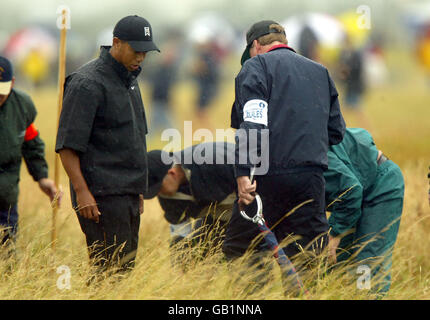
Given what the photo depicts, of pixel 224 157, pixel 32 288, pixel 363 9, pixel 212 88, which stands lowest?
pixel 212 88

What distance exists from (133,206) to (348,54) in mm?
13429

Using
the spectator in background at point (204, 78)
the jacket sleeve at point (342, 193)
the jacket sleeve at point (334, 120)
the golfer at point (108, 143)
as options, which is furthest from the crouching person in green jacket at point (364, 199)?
the spectator in background at point (204, 78)

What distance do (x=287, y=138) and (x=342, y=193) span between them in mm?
665

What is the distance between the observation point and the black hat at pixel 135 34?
4508 millimetres

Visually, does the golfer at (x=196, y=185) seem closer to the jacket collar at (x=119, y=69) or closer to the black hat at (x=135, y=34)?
the jacket collar at (x=119, y=69)

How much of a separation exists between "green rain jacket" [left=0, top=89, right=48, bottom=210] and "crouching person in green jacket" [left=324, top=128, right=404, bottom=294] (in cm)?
226

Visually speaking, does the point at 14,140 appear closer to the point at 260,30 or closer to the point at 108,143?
the point at 108,143

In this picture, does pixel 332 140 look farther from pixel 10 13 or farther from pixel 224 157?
pixel 10 13

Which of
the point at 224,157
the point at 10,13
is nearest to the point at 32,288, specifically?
the point at 224,157

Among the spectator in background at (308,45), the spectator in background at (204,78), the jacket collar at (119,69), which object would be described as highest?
the jacket collar at (119,69)

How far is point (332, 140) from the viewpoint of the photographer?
4461 millimetres

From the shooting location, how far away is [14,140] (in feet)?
17.4

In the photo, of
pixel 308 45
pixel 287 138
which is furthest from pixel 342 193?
pixel 308 45

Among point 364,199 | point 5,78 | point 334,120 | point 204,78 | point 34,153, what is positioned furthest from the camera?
point 204,78
